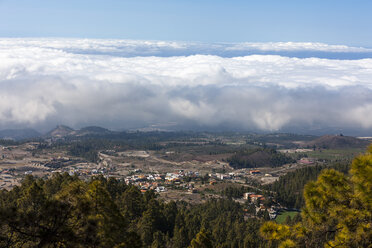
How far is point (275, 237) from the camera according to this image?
15.6m

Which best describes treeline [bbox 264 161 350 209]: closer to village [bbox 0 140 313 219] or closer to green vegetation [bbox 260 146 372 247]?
village [bbox 0 140 313 219]

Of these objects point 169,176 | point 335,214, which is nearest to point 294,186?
point 169,176

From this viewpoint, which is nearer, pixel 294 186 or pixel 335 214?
pixel 335 214

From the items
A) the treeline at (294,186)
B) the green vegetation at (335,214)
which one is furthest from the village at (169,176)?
the green vegetation at (335,214)

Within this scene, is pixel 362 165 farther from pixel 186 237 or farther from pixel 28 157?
pixel 28 157

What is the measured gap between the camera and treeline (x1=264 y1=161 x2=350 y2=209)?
10631 cm

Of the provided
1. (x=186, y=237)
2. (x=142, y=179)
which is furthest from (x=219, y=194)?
(x=186, y=237)

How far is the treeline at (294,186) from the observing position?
106 metres

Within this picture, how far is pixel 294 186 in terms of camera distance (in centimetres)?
12838

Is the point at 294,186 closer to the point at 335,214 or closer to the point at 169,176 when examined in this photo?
the point at 169,176

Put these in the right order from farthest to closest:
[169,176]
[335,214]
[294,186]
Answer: [169,176] → [294,186] → [335,214]

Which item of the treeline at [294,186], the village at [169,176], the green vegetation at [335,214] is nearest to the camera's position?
the green vegetation at [335,214]

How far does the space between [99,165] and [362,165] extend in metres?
193

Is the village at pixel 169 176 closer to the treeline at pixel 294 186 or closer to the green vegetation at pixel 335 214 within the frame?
the treeline at pixel 294 186
